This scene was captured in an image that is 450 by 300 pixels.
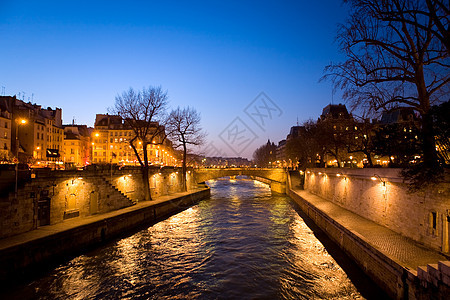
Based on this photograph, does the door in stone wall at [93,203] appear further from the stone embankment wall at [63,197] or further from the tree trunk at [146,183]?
the tree trunk at [146,183]

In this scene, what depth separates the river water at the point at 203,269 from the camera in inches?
555

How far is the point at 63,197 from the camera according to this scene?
73.8 ft

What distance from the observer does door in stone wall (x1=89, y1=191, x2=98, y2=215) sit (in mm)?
25741

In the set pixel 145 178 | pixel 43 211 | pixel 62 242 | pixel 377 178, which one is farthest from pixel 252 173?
pixel 62 242

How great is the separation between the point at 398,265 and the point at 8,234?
20611mm

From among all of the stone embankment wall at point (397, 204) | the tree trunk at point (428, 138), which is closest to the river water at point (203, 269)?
the stone embankment wall at point (397, 204)

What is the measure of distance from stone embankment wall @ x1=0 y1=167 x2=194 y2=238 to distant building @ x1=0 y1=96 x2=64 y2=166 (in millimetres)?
23768

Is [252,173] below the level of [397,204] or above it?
below

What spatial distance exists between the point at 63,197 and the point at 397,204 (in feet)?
78.5

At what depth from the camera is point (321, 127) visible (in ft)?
160

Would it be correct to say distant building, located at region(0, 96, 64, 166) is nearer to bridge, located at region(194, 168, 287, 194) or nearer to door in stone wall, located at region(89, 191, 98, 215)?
door in stone wall, located at region(89, 191, 98, 215)

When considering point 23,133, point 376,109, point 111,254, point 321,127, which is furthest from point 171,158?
point 376,109

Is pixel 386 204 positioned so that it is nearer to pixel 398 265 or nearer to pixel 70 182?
pixel 398 265

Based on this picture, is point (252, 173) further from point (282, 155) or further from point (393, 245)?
point (282, 155)
